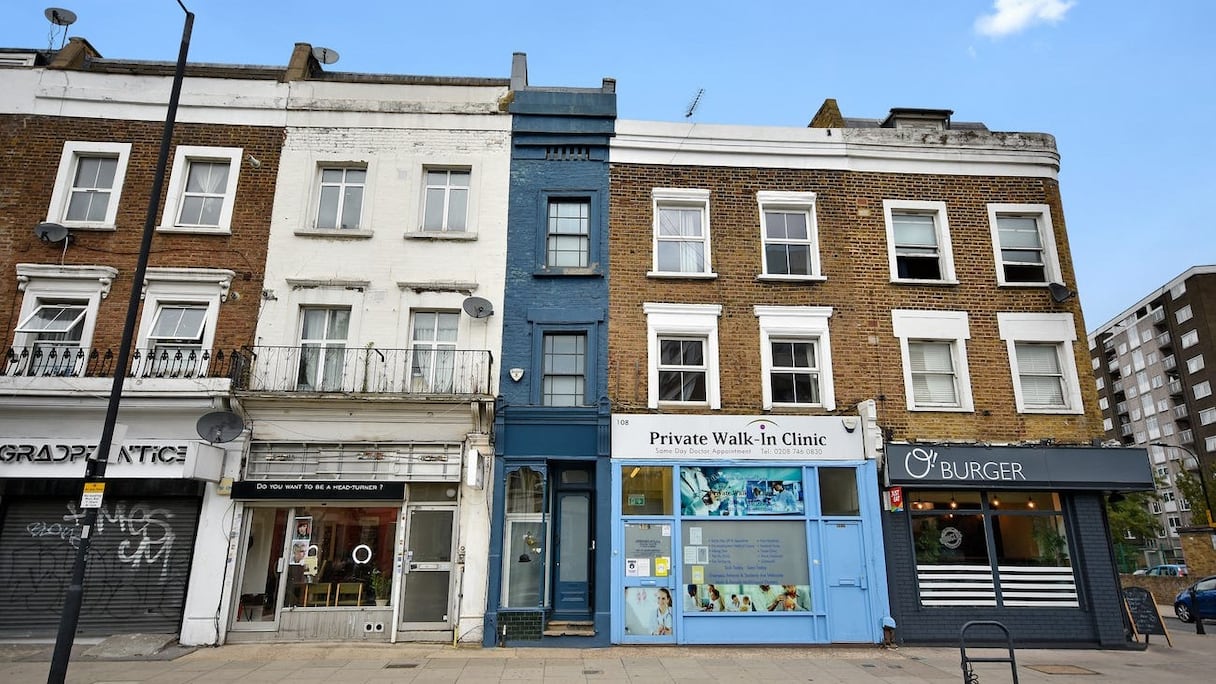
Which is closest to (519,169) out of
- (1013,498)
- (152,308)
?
(152,308)

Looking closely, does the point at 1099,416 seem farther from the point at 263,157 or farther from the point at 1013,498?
the point at 263,157

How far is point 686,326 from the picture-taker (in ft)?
42.5

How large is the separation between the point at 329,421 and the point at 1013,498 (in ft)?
43.7

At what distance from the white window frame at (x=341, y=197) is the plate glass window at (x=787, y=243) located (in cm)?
844

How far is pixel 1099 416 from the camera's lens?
42.3 ft

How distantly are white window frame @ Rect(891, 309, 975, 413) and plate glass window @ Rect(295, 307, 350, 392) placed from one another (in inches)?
443

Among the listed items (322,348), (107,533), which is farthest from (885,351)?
(107,533)

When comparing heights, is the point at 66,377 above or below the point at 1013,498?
above

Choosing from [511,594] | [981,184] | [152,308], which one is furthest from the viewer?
[981,184]

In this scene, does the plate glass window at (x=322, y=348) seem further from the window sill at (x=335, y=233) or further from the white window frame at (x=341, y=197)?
the white window frame at (x=341, y=197)

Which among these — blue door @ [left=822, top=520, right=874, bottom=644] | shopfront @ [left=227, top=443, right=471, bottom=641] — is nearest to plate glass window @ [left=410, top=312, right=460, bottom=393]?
shopfront @ [left=227, top=443, right=471, bottom=641]

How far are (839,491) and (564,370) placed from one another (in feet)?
19.2

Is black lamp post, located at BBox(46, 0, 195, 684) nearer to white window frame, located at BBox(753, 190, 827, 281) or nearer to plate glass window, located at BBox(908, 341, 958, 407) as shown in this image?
white window frame, located at BBox(753, 190, 827, 281)

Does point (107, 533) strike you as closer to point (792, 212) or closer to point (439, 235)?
point (439, 235)
